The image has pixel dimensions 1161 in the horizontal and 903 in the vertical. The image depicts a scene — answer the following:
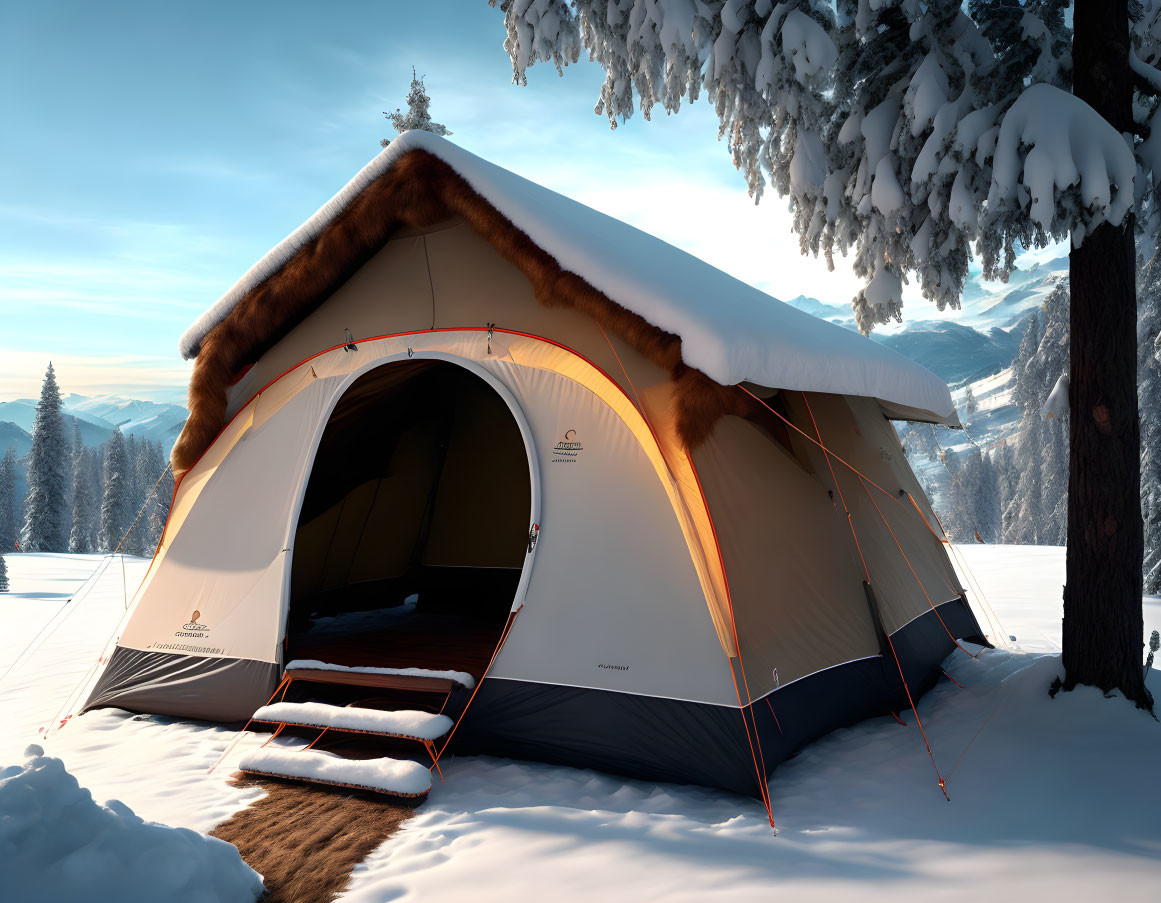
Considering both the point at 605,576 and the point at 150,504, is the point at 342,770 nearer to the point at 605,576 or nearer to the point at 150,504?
the point at 605,576

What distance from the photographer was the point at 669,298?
3916 millimetres

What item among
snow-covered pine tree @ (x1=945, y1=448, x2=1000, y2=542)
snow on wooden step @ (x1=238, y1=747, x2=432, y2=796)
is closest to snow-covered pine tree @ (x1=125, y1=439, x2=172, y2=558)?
snow on wooden step @ (x1=238, y1=747, x2=432, y2=796)

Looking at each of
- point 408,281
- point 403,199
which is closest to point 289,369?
point 408,281

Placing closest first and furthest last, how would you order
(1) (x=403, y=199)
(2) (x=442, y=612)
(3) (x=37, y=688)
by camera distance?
1. (1) (x=403, y=199)
2. (3) (x=37, y=688)
3. (2) (x=442, y=612)

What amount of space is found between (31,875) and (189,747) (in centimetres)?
225

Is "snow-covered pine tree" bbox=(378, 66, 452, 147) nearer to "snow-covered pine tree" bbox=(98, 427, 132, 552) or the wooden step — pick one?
the wooden step

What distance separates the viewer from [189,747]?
442 cm

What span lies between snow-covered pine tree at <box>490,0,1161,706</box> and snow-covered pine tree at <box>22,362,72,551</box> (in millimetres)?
27252

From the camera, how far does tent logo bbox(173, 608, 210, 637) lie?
→ 4.89 meters

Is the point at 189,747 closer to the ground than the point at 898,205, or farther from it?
closer to the ground

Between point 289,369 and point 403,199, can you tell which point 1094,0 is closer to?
point 403,199

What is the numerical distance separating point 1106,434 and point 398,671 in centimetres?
419

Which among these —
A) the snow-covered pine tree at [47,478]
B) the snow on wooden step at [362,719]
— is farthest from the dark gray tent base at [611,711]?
the snow-covered pine tree at [47,478]

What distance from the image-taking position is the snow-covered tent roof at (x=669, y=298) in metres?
3.80
